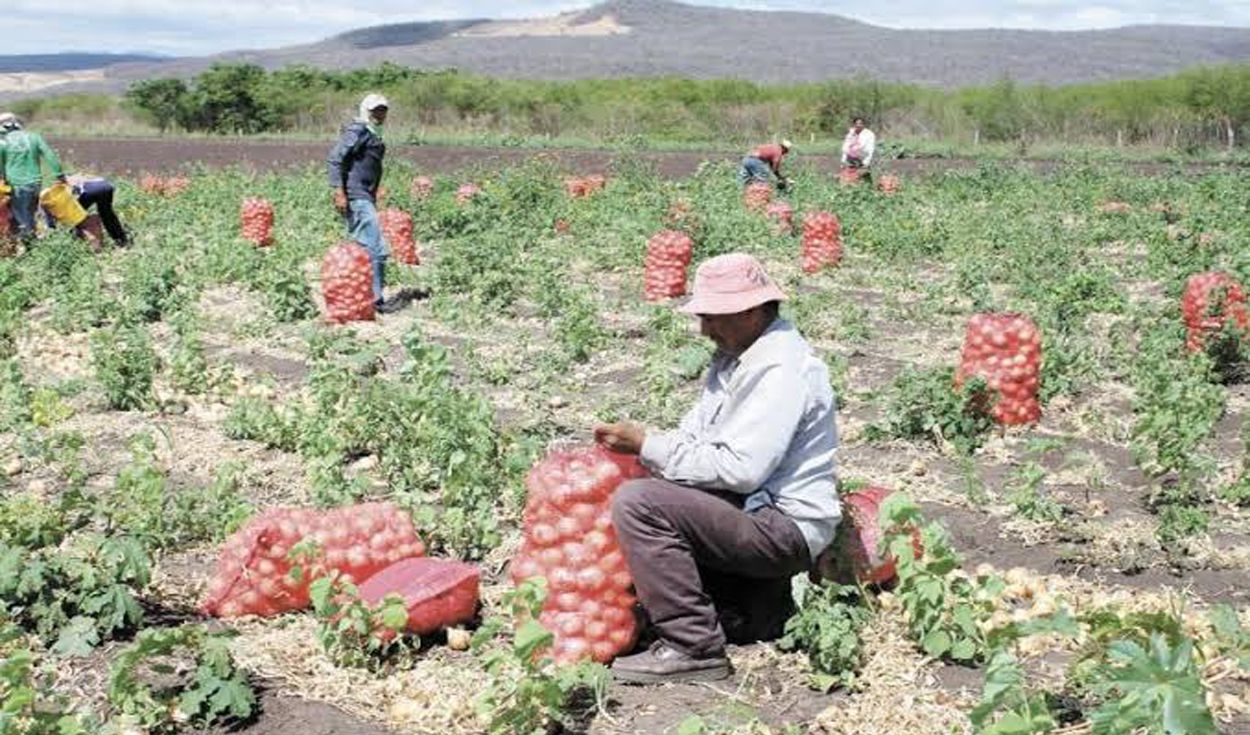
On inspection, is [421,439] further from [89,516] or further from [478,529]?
[89,516]

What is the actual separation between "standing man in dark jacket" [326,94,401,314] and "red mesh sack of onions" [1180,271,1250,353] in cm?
609

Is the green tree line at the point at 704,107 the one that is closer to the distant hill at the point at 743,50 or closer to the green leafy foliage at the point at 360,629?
the green leafy foliage at the point at 360,629

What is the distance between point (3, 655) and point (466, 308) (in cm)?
675

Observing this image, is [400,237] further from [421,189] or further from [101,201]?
[421,189]

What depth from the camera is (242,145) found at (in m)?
39.0

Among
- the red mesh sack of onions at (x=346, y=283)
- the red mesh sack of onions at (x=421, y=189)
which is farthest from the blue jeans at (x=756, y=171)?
the red mesh sack of onions at (x=346, y=283)

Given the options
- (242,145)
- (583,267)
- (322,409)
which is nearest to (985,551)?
(322,409)

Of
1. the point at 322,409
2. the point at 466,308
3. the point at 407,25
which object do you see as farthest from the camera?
the point at 407,25

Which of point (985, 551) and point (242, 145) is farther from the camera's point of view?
point (242, 145)

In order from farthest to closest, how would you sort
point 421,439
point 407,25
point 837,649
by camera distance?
1. point 407,25
2. point 421,439
3. point 837,649

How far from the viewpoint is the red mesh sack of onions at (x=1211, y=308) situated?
8336 mm

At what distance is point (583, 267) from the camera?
531 inches

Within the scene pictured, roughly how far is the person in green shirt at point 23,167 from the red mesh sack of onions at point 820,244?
24.7 ft

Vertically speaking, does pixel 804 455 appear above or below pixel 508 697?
above
